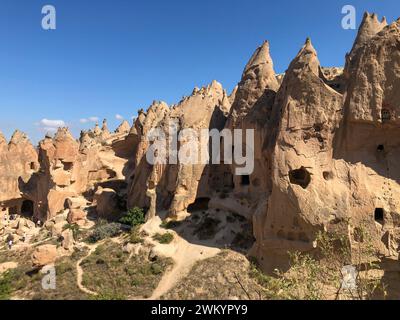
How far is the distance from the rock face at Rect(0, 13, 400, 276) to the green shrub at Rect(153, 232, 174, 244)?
7.11 ft

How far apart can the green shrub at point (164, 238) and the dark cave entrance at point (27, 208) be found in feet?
77.8

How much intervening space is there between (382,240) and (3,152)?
37.1 meters

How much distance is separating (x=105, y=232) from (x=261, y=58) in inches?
700

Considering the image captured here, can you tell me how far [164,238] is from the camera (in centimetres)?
2033

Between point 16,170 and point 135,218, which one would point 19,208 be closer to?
point 16,170

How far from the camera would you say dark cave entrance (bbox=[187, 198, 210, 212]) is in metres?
23.1

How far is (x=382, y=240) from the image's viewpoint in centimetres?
1412

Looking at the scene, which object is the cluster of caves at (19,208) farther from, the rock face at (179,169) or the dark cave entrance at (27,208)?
the rock face at (179,169)

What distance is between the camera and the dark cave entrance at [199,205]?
75.9 ft

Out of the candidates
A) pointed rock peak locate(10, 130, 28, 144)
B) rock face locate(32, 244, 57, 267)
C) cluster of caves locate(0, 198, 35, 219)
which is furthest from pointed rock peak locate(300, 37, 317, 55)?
cluster of caves locate(0, 198, 35, 219)

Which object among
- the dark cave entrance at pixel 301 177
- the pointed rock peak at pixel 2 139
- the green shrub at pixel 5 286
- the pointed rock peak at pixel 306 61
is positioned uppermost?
the pointed rock peak at pixel 306 61

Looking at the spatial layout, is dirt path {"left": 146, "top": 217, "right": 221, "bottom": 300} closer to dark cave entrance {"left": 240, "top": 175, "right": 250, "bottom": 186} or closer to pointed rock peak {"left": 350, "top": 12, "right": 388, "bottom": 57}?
dark cave entrance {"left": 240, "top": 175, "right": 250, "bottom": 186}

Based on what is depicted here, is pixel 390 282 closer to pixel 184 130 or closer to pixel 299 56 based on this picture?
pixel 299 56

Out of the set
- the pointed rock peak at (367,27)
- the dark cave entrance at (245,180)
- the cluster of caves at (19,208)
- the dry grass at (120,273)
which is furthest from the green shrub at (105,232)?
the pointed rock peak at (367,27)
